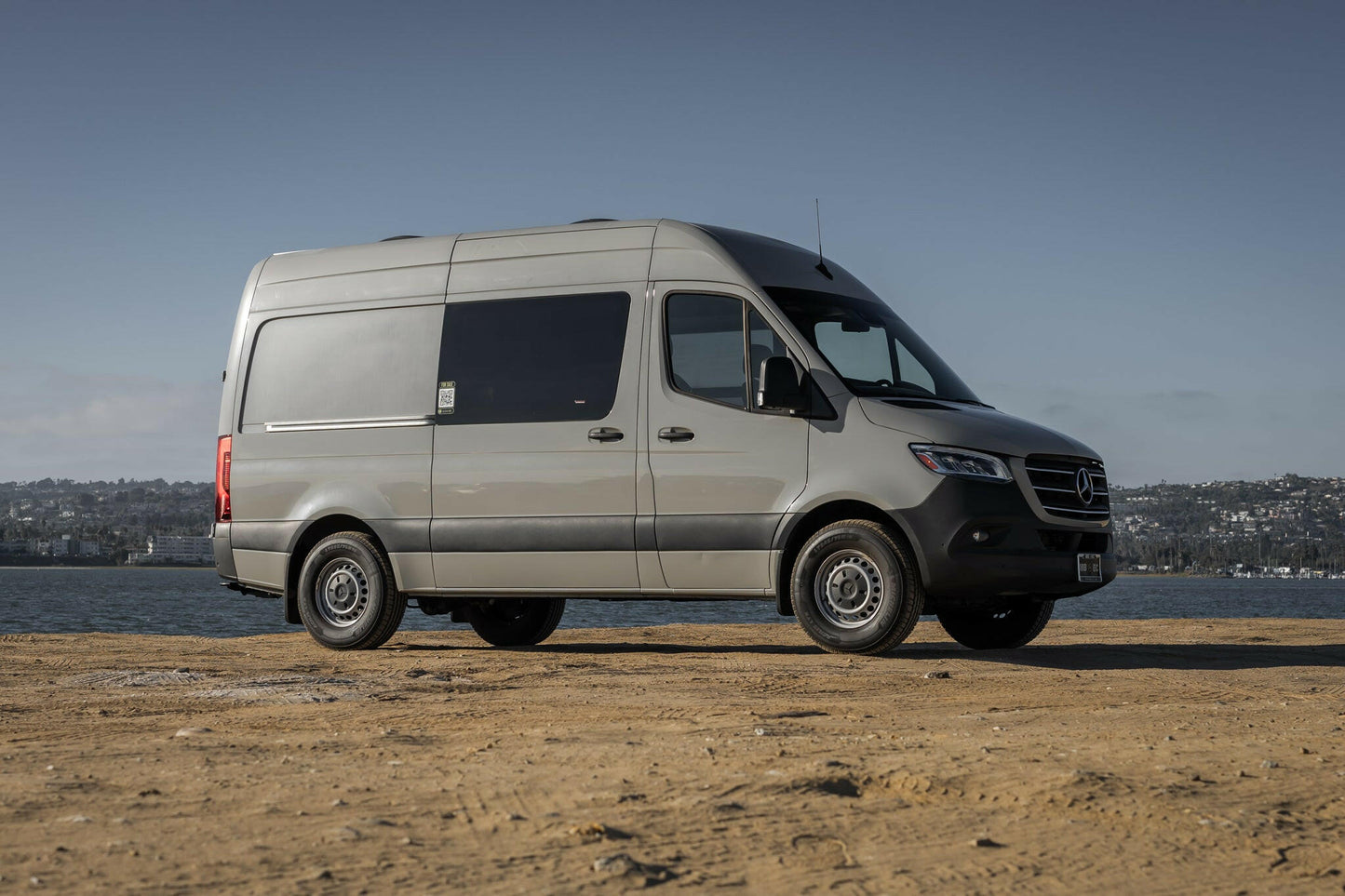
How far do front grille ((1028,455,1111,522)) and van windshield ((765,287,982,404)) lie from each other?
996 millimetres

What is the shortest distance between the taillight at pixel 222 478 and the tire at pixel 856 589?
489cm

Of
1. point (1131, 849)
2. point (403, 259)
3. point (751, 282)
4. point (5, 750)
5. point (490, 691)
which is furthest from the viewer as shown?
point (403, 259)

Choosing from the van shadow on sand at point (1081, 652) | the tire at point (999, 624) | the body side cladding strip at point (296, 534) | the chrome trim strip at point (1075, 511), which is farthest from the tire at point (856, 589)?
the body side cladding strip at point (296, 534)

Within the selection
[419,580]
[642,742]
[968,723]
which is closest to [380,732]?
[642,742]

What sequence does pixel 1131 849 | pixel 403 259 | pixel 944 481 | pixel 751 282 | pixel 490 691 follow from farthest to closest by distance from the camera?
pixel 403 259 < pixel 751 282 < pixel 944 481 < pixel 490 691 < pixel 1131 849

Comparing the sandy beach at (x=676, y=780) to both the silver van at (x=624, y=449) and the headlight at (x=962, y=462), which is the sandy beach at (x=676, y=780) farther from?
the headlight at (x=962, y=462)

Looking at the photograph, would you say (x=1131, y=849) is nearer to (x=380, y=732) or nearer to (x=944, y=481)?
(x=380, y=732)

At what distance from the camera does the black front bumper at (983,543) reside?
855cm

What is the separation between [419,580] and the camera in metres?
10.2

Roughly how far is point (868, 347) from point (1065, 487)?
1.67 meters

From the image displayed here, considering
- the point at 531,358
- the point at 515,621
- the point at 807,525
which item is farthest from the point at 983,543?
the point at 515,621

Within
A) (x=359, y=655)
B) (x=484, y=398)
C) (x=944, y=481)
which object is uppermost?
(x=484, y=398)

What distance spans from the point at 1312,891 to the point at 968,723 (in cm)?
274

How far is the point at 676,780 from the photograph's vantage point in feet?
15.0
